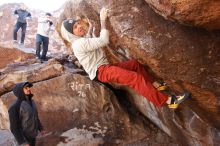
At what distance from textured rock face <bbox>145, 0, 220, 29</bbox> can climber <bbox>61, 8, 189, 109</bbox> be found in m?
1.14

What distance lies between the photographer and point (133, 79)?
5.31 m

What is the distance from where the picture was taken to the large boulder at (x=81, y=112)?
27.3 feet

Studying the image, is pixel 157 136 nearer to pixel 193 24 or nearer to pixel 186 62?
pixel 186 62

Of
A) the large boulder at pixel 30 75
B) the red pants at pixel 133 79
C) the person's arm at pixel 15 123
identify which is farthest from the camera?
the large boulder at pixel 30 75

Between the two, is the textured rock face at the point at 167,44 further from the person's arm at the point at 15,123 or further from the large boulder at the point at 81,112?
the large boulder at the point at 81,112

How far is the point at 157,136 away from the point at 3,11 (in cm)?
3209

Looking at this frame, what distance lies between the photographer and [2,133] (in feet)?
30.4

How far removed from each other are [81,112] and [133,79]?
3.71 m

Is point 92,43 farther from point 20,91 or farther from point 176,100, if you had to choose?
point 20,91

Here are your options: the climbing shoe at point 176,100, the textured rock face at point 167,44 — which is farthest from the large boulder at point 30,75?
the climbing shoe at point 176,100

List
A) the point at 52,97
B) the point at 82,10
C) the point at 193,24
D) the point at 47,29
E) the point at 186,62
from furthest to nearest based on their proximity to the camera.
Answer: the point at 47,29, the point at 52,97, the point at 82,10, the point at 186,62, the point at 193,24

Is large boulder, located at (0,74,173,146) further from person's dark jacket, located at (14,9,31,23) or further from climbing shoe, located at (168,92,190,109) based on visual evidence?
person's dark jacket, located at (14,9,31,23)

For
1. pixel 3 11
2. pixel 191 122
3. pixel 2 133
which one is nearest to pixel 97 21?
pixel 191 122

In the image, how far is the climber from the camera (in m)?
5.23
